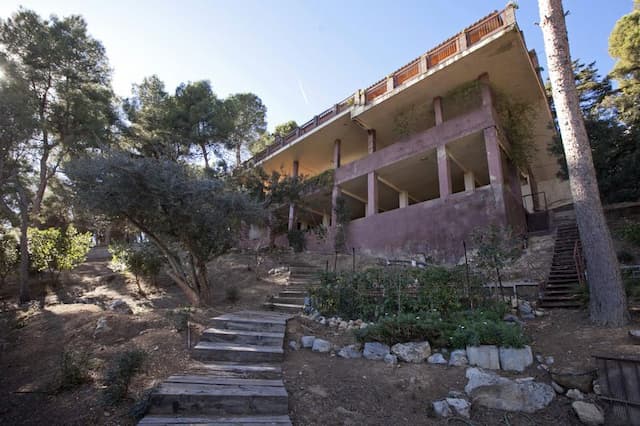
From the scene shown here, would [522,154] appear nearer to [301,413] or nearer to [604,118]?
[604,118]

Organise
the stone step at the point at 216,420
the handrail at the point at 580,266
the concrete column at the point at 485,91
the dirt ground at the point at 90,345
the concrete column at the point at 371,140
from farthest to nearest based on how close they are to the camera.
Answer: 1. the concrete column at the point at 371,140
2. the concrete column at the point at 485,91
3. the handrail at the point at 580,266
4. the dirt ground at the point at 90,345
5. the stone step at the point at 216,420

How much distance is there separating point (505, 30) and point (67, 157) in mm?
18624

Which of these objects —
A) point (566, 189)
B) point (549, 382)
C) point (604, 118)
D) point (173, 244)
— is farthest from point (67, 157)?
point (566, 189)

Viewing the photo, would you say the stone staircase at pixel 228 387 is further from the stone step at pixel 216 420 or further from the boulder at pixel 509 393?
the boulder at pixel 509 393

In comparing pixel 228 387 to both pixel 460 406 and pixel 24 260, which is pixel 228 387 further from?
pixel 24 260

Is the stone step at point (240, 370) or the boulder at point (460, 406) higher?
the stone step at point (240, 370)

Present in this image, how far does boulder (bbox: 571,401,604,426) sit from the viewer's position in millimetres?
2871

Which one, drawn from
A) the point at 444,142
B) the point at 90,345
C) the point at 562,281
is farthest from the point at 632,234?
the point at 90,345

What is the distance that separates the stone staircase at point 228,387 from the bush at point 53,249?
937 cm

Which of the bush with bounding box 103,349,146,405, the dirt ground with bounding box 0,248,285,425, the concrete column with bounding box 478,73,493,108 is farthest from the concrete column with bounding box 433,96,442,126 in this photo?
the bush with bounding box 103,349,146,405

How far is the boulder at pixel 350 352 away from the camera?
14.8ft

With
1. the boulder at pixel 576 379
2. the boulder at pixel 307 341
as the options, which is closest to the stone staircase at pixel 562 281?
the boulder at pixel 576 379

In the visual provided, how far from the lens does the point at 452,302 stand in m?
5.42

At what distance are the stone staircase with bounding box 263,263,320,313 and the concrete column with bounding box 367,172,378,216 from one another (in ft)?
15.0
